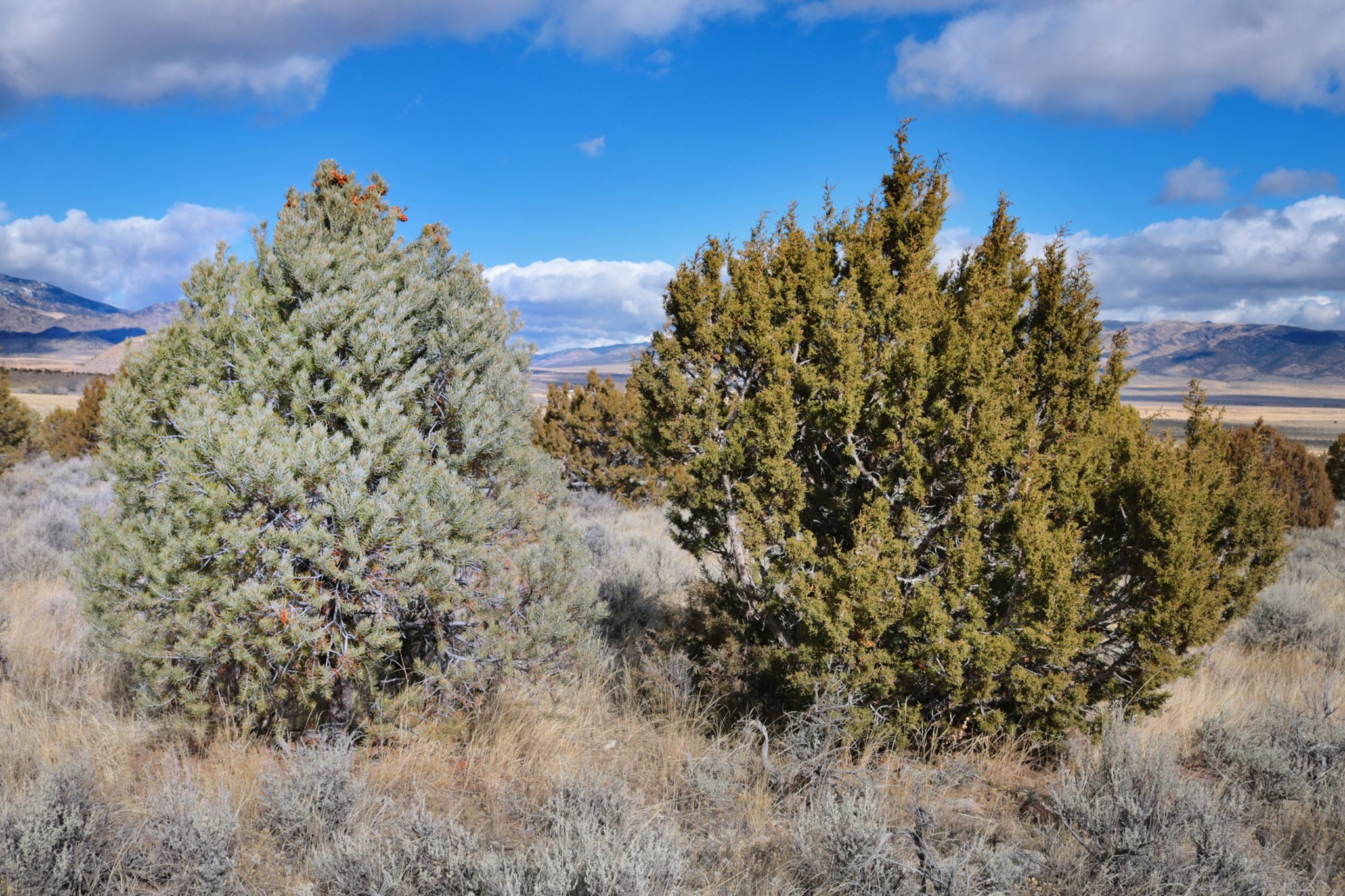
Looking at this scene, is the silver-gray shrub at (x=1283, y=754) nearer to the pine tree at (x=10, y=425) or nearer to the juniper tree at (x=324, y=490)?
the juniper tree at (x=324, y=490)

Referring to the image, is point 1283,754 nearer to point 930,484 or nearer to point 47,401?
point 930,484

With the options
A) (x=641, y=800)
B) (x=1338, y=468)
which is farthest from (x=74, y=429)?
(x=1338, y=468)

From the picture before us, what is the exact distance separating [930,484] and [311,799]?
3469 mm

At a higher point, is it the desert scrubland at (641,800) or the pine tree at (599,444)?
the pine tree at (599,444)

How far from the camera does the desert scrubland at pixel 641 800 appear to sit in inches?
106

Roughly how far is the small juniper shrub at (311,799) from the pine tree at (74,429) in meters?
17.6

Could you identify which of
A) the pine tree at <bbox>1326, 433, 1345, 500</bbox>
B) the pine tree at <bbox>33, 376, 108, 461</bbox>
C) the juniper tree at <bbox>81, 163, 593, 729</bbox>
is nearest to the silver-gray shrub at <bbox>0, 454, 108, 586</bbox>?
the juniper tree at <bbox>81, 163, 593, 729</bbox>

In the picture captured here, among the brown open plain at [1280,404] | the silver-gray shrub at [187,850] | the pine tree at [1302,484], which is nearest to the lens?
the silver-gray shrub at [187,850]

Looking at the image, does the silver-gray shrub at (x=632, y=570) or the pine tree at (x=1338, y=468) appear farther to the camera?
the pine tree at (x=1338, y=468)

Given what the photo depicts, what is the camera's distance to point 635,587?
757cm

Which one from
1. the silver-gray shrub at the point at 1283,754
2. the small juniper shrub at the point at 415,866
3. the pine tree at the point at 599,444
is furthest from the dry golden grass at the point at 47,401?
the silver-gray shrub at the point at 1283,754

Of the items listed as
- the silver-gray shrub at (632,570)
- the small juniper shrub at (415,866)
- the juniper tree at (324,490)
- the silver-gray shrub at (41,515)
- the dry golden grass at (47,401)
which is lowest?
the silver-gray shrub at (632,570)

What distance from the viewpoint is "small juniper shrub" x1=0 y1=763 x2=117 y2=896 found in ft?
8.32

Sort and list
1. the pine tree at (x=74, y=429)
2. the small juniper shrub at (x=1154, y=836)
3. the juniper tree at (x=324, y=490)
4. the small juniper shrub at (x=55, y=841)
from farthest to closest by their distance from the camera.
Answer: the pine tree at (x=74, y=429), the juniper tree at (x=324, y=490), the small juniper shrub at (x=1154, y=836), the small juniper shrub at (x=55, y=841)
